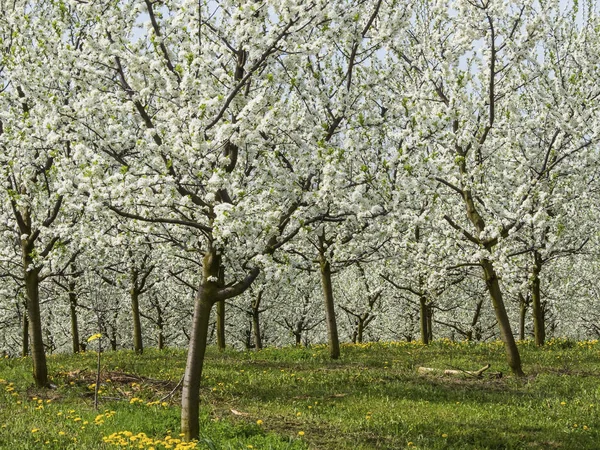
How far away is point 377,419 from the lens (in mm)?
10609

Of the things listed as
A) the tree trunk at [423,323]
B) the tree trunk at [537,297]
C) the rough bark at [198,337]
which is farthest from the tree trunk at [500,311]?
the tree trunk at [423,323]

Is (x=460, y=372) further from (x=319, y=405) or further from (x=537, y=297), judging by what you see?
(x=537, y=297)

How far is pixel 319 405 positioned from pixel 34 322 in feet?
22.2

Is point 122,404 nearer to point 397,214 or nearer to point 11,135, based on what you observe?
point 11,135

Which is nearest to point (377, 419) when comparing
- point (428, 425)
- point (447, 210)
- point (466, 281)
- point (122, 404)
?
point (428, 425)

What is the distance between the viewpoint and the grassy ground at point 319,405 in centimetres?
920

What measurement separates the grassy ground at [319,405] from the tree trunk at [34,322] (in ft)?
1.36

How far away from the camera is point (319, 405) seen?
1198 centimetres

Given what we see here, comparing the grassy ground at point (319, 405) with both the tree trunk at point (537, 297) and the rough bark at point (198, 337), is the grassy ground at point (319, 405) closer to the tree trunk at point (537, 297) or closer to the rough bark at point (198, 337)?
the rough bark at point (198, 337)

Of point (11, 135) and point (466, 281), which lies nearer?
point (11, 135)

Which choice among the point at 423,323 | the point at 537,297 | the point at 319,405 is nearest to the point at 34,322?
the point at 319,405

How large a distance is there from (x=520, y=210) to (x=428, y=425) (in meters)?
5.84

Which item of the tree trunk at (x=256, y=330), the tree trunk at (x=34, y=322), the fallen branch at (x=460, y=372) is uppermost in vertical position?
the tree trunk at (x=34, y=322)

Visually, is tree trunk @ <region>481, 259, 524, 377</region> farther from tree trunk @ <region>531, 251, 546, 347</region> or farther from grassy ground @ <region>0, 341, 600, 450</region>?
tree trunk @ <region>531, 251, 546, 347</region>
